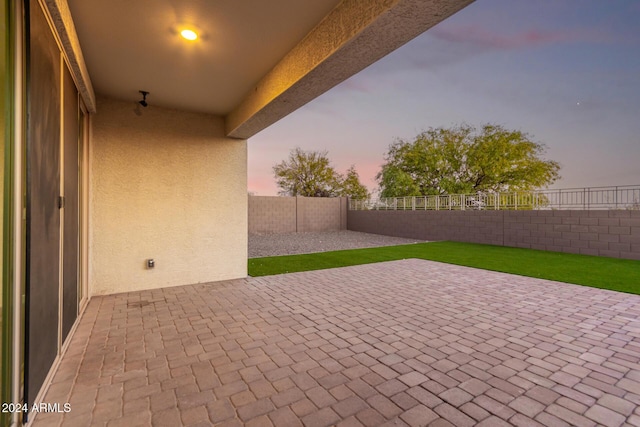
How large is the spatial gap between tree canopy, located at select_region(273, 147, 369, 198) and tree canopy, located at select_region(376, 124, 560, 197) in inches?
221

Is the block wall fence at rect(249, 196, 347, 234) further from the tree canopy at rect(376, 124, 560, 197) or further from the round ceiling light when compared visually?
the round ceiling light

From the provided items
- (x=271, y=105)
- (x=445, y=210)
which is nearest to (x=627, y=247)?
(x=445, y=210)

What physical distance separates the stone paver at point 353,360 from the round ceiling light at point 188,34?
113 inches

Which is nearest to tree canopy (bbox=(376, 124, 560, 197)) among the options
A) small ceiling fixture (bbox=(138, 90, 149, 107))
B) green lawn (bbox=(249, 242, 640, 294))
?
green lawn (bbox=(249, 242, 640, 294))

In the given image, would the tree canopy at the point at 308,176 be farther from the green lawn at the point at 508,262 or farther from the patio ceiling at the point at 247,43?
the patio ceiling at the point at 247,43

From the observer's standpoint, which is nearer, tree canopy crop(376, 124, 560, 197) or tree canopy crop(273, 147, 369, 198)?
tree canopy crop(376, 124, 560, 197)

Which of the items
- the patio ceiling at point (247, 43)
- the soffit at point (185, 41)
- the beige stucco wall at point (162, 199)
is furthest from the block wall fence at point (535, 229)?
the soffit at point (185, 41)

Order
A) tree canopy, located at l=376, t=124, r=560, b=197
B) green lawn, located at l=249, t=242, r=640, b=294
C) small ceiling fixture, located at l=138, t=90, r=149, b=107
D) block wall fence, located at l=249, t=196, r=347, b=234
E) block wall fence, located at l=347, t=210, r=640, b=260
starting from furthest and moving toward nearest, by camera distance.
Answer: tree canopy, located at l=376, t=124, r=560, b=197
block wall fence, located at l=249, t=196, r=347, b=234
block wall fence, located at l=347, t=210, r=640, b=260
green lawn, located at l=249, t=242, r=640, b=294
small ceiling fixture, located at l=138, t=90, r=149, b=107

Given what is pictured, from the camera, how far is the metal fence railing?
738 cm

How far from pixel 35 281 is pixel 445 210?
12.1 meters

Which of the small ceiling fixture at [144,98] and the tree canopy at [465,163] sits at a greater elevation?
the tree canopy at [465,163]

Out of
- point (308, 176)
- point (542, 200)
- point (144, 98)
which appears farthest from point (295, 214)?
point (144, 98)

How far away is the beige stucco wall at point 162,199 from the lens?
425cm

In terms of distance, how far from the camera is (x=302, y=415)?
169cm
